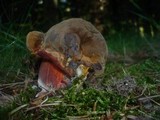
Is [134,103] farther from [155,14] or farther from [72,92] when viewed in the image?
[155,14]

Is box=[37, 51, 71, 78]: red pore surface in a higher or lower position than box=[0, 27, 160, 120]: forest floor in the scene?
higher

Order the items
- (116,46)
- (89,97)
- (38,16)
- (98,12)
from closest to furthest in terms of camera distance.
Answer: (89,97), (116,46), (38,16), (98,12)

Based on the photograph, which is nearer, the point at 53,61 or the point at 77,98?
the point at 77,98

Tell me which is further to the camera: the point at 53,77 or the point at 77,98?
the point at 53,77

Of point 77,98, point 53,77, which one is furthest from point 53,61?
point 77,98

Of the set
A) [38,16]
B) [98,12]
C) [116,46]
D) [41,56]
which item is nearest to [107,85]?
[41,56]

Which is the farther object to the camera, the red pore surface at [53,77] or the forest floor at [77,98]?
the red pore surface at [53,77]

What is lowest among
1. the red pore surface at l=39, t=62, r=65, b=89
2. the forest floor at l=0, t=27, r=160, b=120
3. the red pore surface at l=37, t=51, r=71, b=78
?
the forest floor at l=0, t=27, r=160, b=120

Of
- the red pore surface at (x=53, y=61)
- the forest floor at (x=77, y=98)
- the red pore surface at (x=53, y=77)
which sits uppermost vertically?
the red pore surface at (x=53, y=61)

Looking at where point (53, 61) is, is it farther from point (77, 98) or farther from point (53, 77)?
point (77, 98)

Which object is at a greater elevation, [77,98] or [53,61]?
[53,61]

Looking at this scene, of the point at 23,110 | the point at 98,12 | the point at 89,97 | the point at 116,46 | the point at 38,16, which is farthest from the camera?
the point at 98,12
